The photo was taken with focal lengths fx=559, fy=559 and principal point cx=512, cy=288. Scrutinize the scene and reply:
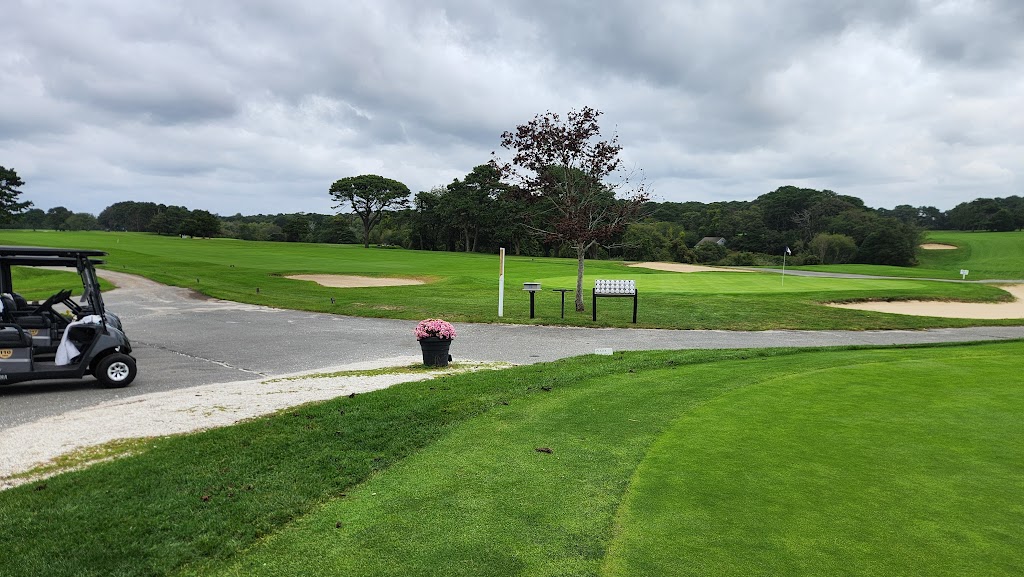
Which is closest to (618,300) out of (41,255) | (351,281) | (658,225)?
(351,281)

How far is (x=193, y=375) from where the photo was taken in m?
11.1

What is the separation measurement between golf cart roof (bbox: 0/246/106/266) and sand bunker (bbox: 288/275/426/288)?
23.0 metres

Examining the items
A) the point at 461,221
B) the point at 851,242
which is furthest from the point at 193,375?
the point at 851,242

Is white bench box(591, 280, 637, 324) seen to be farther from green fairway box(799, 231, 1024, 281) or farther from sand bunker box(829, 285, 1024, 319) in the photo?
green fairway box(799, 231, 1024, 281)

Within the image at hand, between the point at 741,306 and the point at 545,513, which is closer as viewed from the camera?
the point at 545,513

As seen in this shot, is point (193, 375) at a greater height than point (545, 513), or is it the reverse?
point (545, 513)

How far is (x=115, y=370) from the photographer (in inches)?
387

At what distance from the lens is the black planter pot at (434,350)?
1131 cm

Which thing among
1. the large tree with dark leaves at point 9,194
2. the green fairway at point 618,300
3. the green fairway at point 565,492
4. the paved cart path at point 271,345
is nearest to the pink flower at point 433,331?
the paved cart path at point 271,345

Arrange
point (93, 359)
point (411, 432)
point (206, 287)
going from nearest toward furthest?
1. point (411, 432)
2. point (93, 359)
3. point (206, 287)

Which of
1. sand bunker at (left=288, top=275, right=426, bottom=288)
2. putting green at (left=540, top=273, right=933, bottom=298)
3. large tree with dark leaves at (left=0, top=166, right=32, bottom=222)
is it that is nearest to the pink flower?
putting green at (left=540, top=273, right=933, bottom=298)

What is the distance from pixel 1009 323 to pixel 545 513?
23.6 meters

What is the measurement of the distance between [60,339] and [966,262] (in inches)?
3389

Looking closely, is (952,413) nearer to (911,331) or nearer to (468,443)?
(468,443)
